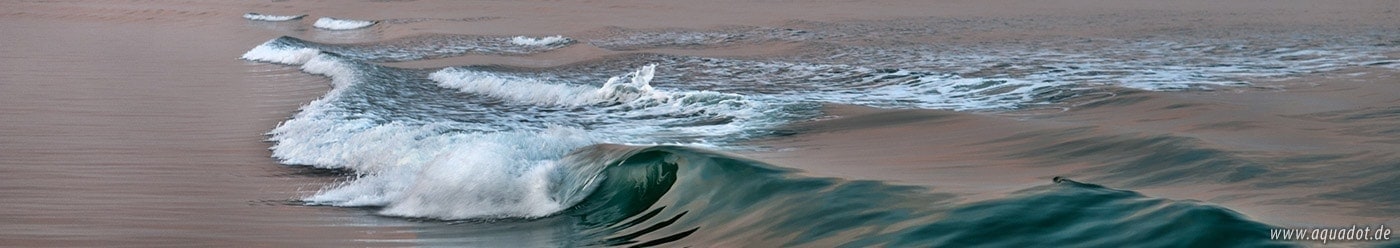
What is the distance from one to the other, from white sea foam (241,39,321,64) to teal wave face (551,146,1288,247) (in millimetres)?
9580

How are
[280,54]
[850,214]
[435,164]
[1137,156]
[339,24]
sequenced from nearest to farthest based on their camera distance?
[850,214], [1137,156], [435,164], [280,54], [339,24]

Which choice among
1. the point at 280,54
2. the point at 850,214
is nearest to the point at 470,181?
the point at 850,214

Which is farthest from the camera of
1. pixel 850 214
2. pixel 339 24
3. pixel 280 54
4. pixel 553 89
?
pixel 339 24

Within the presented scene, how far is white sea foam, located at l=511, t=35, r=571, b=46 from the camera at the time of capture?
54.3 ft

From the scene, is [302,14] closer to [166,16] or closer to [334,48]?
[166,16]

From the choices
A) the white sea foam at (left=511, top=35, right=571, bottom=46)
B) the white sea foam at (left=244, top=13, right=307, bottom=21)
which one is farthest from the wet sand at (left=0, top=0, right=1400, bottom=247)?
the white sea foam at (left=244, top=13, right=307, bottom=21)

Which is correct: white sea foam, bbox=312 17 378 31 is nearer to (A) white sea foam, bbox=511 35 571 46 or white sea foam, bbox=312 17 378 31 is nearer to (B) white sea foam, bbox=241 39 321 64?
(A) white sea foam, bbox=511 35 571 46

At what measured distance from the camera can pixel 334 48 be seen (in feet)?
56.1

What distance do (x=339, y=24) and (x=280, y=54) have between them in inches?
307

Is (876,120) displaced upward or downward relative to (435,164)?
downward

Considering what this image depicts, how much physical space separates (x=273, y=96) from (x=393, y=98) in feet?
3.52

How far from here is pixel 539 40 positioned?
17.0 metres

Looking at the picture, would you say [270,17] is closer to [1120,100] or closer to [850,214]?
[1120,100]

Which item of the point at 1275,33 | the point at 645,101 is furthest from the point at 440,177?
the point at 1275,33
